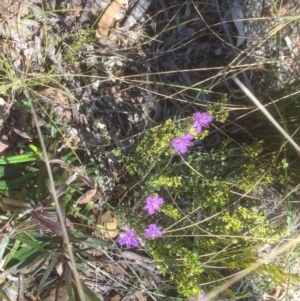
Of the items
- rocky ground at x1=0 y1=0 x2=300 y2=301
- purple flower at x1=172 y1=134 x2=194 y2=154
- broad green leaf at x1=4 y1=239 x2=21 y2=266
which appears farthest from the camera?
rocky ground at x1=0 y1=0 x2=300 y2=301

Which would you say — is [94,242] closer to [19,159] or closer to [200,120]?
[19,159]

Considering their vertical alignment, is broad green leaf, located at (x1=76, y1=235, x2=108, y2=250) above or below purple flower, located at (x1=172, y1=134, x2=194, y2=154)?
below

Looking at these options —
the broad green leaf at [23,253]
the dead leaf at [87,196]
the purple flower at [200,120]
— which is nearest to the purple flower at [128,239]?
the dead leaf at [87,196]

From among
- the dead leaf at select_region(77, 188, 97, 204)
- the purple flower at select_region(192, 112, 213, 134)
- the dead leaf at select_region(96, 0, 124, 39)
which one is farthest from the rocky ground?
the purple flower at select_region(192, 112, 213, 134)

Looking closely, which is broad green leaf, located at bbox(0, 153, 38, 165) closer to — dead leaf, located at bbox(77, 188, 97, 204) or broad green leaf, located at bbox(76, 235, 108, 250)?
dead leaf, located at bbox(77, 188, 97, 204)

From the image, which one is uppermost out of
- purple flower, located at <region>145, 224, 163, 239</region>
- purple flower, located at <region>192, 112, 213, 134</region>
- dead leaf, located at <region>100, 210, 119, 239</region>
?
purple flower, located at <region>192, 112, 213, 134</region>

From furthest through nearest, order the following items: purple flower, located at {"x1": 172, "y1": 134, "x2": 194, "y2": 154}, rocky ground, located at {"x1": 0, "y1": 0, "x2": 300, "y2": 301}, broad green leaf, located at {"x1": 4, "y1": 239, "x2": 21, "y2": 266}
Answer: rocky ground, located at {"x1": 0, "y1": 0, "x2": 300, "y2": 301} < broad green leaf, located at {"x1": 4, "y1": 239, "x2": 21, "y2": 266} < purple flower, located at {"x1": 172, "y1": 134, "x2": 194, "y2": 154}

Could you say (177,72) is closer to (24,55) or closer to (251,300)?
(24,55)
